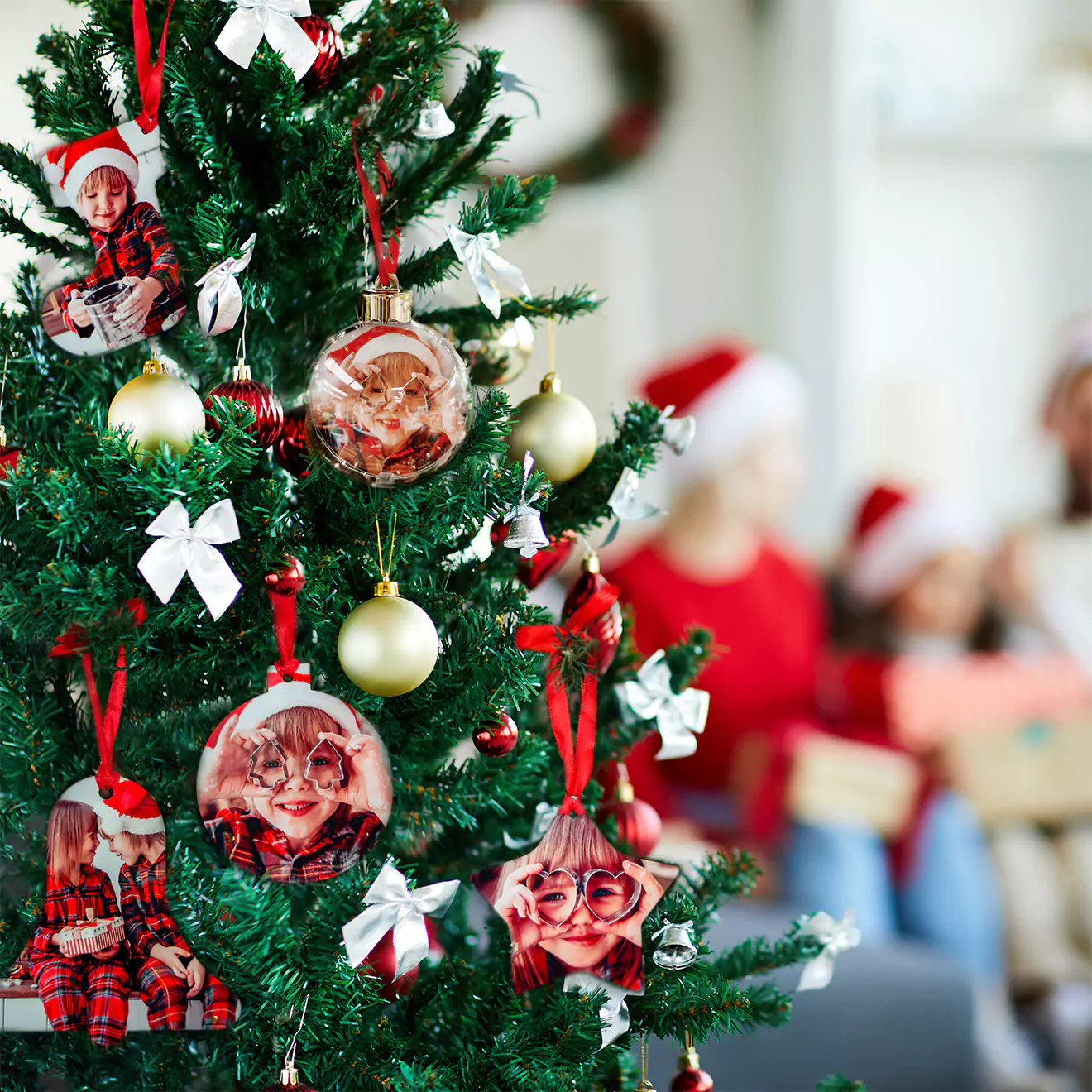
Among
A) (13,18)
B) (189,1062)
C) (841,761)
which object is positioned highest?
(13,18)

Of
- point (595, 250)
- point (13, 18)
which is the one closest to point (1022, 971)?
point (595, 250)

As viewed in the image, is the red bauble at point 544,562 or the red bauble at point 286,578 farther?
the red bauble at point 544,562

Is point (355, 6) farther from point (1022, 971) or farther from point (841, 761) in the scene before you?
point (1022, 971)

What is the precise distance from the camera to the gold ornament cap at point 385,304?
0.54 meters

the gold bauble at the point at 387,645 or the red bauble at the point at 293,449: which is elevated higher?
the red bauble at the point at 293,449

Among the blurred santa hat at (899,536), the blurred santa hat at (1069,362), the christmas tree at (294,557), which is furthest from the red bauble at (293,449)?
the blurred santa hat at (1069,362)

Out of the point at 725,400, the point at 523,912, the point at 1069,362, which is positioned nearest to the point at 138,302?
the point at 523,912

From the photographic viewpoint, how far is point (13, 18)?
1919 millimetres

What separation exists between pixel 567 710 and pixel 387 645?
104 millimetres

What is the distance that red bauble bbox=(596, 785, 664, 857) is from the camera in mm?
649

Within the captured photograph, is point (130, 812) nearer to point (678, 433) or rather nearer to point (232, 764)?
point (232, 764)

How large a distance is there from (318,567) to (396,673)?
0.06 m

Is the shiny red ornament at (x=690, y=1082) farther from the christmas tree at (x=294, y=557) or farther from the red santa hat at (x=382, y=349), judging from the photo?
the red santa hat at (x=382, y=349)

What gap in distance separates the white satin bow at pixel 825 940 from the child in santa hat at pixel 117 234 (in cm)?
48
